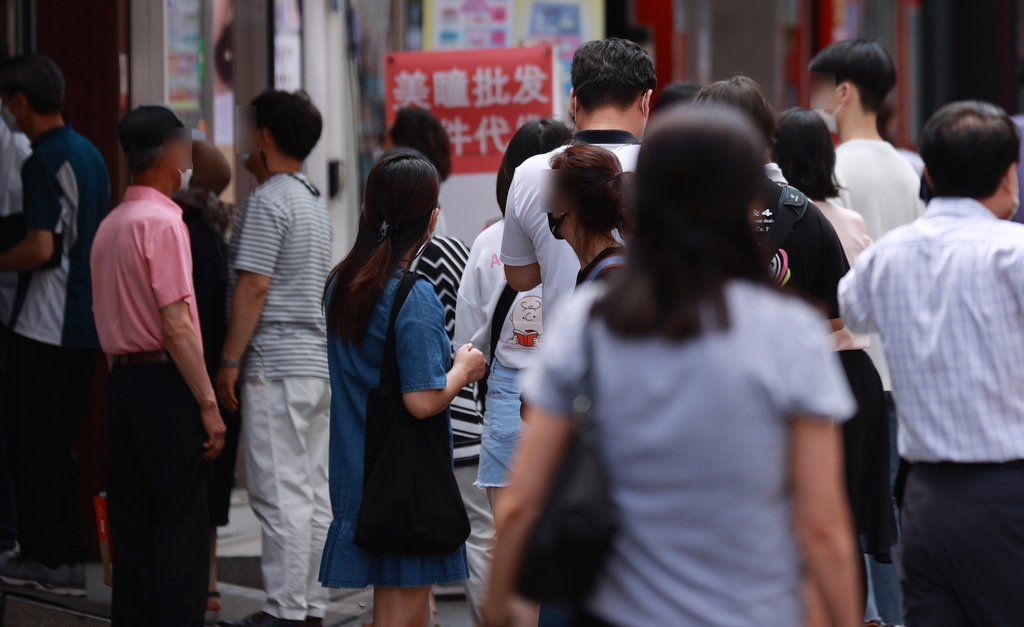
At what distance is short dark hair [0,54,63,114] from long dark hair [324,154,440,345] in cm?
209

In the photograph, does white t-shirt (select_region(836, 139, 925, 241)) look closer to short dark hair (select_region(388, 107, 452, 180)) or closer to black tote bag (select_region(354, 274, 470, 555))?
short dark hair (select_region(388, 107, 452, 180))

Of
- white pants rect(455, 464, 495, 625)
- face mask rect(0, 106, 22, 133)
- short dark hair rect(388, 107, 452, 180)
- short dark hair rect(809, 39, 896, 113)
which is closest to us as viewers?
white pants rect(455, 464, 495, 625)

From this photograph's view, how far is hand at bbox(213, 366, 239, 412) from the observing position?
15.1 feet

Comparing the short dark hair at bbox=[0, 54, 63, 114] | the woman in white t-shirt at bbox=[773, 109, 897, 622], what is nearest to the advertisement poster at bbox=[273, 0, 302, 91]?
the short dark hair at bbox=[0, 54, 63, 114]

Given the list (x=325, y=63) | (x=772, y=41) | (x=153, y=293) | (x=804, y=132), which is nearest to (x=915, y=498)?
(x=804, y=132)

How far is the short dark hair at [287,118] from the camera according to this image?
4730 millimetres

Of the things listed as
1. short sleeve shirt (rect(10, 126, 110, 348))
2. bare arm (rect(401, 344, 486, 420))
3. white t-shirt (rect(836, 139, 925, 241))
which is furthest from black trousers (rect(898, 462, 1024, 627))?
short sleeve shirt (rect(10, 126, 110, 348))

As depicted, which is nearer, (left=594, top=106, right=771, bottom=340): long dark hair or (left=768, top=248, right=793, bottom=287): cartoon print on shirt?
(left=594, top=106, right=771, bottom=340): long dark hair

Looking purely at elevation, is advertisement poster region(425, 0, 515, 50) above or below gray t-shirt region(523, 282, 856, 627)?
above

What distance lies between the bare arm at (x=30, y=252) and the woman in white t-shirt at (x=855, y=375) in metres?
2.88

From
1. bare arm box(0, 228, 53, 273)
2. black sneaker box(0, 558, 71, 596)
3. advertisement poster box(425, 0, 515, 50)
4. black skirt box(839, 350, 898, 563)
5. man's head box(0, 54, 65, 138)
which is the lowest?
black sneaker box(0, 558, 71, 596)

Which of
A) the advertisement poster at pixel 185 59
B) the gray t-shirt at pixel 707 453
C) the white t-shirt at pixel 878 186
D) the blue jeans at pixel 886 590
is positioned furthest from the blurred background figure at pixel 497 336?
the advertisement poster at pixel 185 59

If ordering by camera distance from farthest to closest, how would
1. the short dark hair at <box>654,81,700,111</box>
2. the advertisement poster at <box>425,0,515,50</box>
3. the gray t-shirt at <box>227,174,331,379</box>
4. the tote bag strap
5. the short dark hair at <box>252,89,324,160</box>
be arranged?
the advertisement poster at <box>425,0,515,50</box>, the short dark hair at <box>654,81,700,111</box>, the short dark hair at <box>252,89,324,160</box>, the gray t-shirt at <box>227,174,331,379</box>, the tote bag strap

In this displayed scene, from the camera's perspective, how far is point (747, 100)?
3312 millimetres
